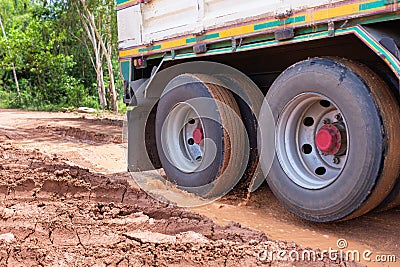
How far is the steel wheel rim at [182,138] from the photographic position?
15.6ft

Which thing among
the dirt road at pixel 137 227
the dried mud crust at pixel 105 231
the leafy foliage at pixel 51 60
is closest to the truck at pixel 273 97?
the dirt road at pixel 137 227

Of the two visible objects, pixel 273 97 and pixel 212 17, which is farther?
pixel 212 17

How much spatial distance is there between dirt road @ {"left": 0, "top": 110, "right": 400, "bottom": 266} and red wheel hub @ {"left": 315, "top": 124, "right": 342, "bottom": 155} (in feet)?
2.04

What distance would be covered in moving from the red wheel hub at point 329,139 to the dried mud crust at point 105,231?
79cm

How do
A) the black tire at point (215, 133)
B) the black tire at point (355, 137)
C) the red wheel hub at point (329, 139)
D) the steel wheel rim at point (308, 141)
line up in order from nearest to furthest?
the black tire at point (355, 137) → the red wheel hub at point (329, 139) → the steel wheel rim at point (308, 141) → the black tire at point (215, 133)

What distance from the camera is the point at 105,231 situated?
344cm

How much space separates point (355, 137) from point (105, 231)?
1981 millimetres

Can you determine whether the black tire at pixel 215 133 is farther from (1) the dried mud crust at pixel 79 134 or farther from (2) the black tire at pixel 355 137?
(1) the dried mud crust at pixel 79 134

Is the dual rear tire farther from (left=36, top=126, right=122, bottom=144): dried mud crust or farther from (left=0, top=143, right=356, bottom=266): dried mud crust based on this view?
(left=36, top=126, right=122, bottom=144): dried mud crust

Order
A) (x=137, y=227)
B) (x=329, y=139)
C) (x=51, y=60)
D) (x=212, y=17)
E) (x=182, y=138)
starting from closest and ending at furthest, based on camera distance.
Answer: (x=329, y=139)
(x=137, y=227)
(x=212, y=17)
(x=182, y=138)
(x=51, y=60)

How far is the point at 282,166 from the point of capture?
359 centimetres

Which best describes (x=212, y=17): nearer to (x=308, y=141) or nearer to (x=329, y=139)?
(x=308, y=141)

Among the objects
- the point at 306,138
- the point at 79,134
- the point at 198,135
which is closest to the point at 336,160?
the point at 306,138

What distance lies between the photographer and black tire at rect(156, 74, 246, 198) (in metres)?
4.21
